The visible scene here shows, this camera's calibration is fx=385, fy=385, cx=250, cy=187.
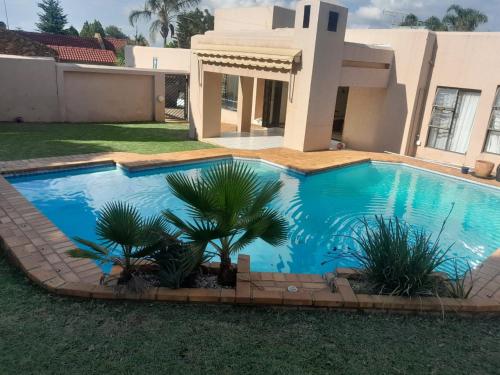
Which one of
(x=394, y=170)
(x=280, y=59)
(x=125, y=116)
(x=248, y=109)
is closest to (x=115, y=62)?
(x=125, y=116)

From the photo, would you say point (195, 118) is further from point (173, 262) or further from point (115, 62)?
point (115, 62)

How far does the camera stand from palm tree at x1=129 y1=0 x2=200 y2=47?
45281 millimetres

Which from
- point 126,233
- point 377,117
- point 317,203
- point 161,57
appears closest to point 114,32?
point 161,57

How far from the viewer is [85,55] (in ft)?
136

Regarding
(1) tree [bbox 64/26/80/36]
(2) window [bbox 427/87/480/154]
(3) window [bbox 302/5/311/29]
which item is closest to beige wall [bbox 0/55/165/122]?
(3) window [bbox 302/5/311/29]

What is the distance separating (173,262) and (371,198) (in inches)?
360

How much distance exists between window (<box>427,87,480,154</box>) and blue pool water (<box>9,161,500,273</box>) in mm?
2478

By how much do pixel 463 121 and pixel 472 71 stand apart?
6.88ft

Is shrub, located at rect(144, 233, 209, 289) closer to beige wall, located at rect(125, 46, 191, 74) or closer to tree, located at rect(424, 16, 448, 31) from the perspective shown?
beige wall, located at rect(125, 46, 191, 74)

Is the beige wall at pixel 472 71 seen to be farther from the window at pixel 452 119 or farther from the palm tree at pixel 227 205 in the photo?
the palm tree at pixel 227 205

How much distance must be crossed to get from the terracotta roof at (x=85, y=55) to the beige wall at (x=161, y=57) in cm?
487

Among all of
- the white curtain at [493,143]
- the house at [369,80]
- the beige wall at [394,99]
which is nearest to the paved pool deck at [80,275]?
the white curtain at [493,143]

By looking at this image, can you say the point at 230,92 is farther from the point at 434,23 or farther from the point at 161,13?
the point at 434,23

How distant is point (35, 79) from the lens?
1959 cm
